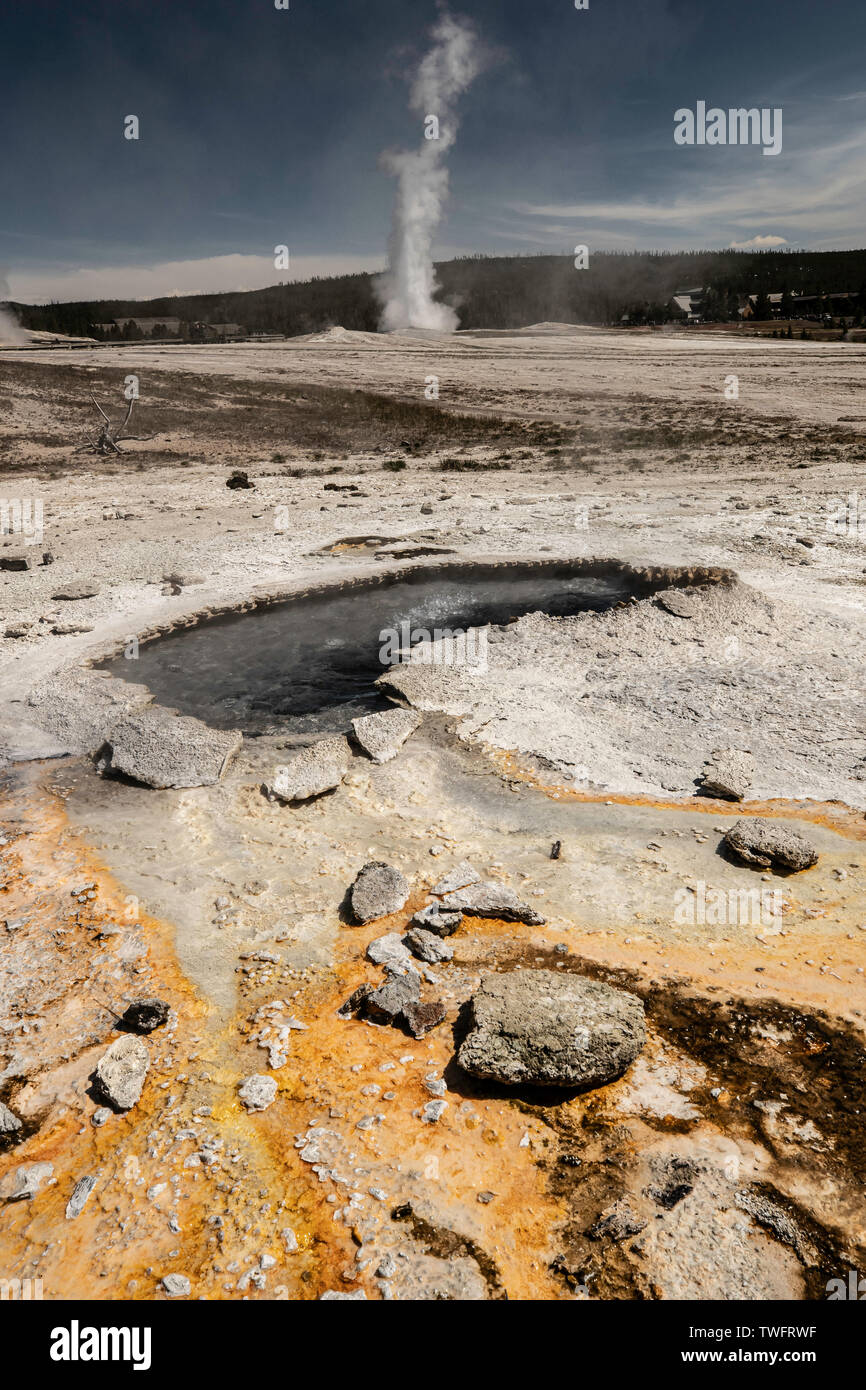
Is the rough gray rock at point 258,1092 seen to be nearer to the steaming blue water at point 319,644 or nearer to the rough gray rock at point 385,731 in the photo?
the rough gray rock at point 385,731

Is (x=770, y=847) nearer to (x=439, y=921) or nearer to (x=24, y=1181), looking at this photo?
(x=439, y=921)

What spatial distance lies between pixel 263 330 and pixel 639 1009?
68404 mm

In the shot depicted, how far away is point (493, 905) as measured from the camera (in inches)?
191

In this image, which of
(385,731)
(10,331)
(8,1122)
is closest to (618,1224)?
(8,1122)

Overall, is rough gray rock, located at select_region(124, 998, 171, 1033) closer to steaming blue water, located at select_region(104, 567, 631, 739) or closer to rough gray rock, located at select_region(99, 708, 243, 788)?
rough gray rock, located at select_region(99, 708, 243, 788)

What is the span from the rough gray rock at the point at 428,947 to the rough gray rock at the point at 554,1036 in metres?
0.54

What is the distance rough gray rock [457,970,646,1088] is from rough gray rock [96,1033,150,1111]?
5.25ft

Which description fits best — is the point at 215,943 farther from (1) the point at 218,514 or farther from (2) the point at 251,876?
(1) the point at 218,514

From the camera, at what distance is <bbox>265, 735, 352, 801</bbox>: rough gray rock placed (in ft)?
19.6

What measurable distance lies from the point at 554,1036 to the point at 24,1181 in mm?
2476

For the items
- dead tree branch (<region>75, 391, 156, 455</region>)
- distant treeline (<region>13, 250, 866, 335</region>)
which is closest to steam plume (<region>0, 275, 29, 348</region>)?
distant treeline (<region>13, 250, 866, 335</region>)

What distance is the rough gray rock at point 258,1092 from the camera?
3639 millimetres

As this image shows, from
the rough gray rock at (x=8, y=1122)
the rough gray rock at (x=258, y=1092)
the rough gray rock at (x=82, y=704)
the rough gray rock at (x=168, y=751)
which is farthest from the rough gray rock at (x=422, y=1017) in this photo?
the rough gray rock at (x=82, y=704)

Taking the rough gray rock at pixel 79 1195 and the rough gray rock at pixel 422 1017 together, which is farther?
the rough gray rock at pixel 422 1017
